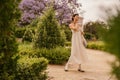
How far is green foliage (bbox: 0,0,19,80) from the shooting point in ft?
21.2

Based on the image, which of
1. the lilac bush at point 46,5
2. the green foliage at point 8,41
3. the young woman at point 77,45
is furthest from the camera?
the lilac bush at point 46,5

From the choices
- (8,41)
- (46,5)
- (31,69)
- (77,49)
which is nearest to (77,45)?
(77,49)

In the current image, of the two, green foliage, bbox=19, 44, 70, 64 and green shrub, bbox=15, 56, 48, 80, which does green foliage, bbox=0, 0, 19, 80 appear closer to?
green shrub, bbox=15, 56, 48, 80

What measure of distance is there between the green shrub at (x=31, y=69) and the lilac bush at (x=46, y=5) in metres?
19.2

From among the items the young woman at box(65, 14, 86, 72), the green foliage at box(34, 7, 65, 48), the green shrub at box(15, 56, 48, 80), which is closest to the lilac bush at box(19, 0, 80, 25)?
the green foliage at box(34, 7, 65, 48)

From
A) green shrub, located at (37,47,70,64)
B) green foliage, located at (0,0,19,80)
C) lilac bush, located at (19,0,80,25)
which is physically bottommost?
green shrub, located at (37,47,70,64)

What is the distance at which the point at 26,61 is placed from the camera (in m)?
8.55

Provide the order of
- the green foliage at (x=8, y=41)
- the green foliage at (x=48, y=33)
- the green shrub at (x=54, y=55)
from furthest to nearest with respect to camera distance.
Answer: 1. the green foliage at (x=48, y=33)
2. the green shrub at (x=54, y=55)
3. the green foliage at (x=8, y=41)

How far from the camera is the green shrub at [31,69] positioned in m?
7.87

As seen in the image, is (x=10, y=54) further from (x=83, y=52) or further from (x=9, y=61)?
(x=83, y=52)

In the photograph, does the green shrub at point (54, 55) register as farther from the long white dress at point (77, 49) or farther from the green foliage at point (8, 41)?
the green foliage at point (8, 41)

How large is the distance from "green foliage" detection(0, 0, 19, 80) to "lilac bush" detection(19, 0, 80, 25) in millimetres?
20583

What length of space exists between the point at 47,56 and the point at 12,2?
8362 millimetres

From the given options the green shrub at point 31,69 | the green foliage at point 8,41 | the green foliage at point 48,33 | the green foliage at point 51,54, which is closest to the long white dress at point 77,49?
the green foliage at point 51,54
